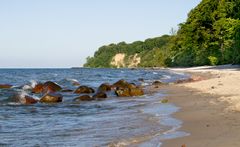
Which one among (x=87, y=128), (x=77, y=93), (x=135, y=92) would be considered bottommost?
(x=77, y=93)

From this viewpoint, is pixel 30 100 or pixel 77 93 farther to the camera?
pixel 77 93

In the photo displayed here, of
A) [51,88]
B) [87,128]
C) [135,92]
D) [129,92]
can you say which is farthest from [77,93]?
[87,128]

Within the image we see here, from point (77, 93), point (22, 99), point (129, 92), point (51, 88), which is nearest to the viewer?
point (22, 99)

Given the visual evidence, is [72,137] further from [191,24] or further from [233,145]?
[191,24]

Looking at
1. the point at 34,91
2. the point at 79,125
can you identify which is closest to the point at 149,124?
the point at 79,125

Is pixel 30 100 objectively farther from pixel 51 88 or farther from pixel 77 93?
→ pixel 51 88

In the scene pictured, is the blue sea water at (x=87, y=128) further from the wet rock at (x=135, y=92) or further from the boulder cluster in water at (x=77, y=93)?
the wet rock at (x=135, y=92)

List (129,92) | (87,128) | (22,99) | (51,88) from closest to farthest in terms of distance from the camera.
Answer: (87,128), (22,99), (129,92), (51,88)

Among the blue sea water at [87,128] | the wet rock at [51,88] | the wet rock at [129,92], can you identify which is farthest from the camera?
the wet rock at [51,88]

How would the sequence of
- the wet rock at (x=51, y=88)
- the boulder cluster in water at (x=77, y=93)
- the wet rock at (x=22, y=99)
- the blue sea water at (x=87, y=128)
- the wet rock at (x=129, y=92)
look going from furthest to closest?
the wet rock at (x=51, y=88), the wet rock at (x=129, y=92), the boulder cluster in water at (x=77, y=93), the wet rock at (x=22, y=99), the blue sea water at (x=87, y=128)

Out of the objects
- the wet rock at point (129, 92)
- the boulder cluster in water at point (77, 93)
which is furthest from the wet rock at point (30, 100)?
the wet rock at point (129, 92)

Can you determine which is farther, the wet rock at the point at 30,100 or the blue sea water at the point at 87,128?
the wet rock at the point at 30,100

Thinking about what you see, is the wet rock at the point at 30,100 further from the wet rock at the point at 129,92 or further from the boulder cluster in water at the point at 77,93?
the wet rock at the point at 129,92

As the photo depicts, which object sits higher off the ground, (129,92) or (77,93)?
(129,92)
